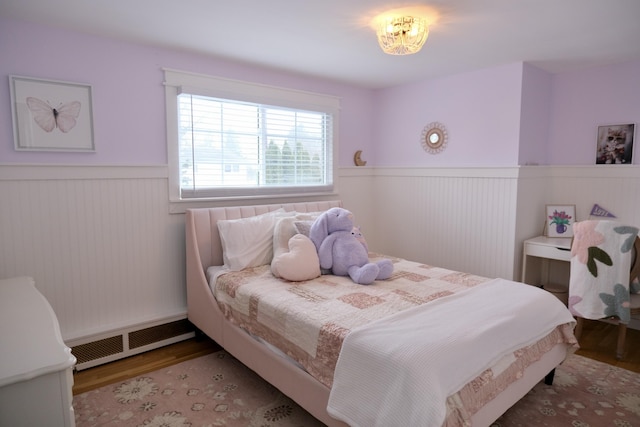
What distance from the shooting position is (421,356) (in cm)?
154

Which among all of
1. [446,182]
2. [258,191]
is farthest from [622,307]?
[258,191]

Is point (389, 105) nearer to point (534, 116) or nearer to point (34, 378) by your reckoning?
point (534, 116)

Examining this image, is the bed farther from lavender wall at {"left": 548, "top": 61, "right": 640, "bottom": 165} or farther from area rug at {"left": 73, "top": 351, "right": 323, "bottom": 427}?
lavender wall at {"left": 548, "top": 61, "right": 640, "bottom": 165}

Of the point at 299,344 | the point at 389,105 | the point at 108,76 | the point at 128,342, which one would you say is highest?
the point at 389,105

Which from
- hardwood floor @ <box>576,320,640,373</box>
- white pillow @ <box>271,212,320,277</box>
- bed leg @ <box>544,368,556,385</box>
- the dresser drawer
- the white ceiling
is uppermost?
the white ceiling

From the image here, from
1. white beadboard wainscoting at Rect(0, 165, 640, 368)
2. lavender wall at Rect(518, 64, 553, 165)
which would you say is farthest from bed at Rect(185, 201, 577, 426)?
lavender wall at Rect(518, 64, 553, 165)

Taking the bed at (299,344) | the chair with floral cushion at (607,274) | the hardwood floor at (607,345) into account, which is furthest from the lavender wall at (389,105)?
the hardwood floor at (607,345)

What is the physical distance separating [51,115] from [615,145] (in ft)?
14.0

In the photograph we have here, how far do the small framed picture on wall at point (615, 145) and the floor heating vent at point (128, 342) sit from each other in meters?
3.77

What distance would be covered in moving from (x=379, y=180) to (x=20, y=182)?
10.5 feet

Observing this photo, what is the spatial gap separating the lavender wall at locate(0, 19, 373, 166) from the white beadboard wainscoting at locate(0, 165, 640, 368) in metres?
0.11

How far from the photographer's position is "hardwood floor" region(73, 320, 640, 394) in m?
2.60

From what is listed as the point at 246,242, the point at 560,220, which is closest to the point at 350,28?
the point at 246,242

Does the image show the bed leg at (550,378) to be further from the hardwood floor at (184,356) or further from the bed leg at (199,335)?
the bed leg at (199,335)
